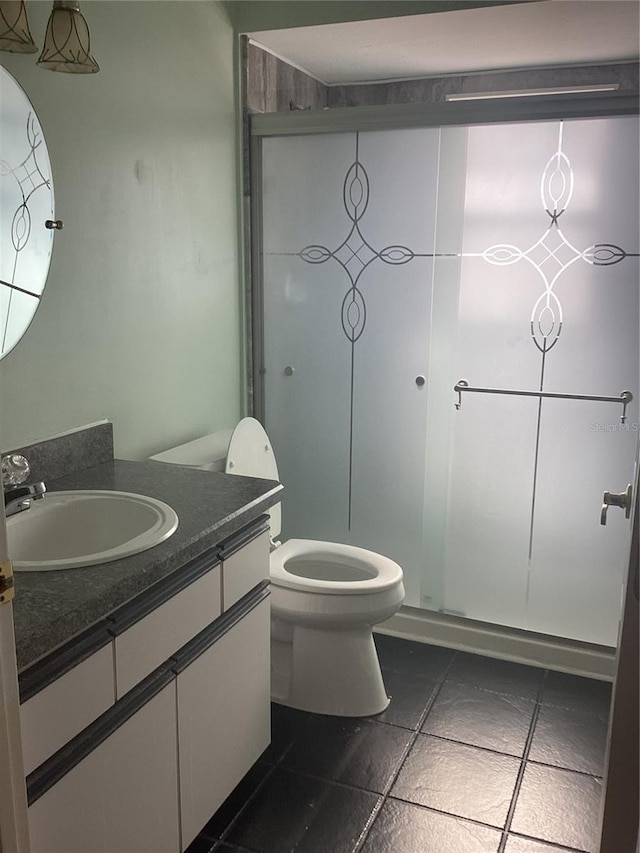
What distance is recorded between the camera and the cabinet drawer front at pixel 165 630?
1.51 metres

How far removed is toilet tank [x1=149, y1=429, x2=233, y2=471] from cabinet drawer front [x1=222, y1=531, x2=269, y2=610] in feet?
1.43

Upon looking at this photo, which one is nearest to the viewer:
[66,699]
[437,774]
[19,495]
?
[66,699]

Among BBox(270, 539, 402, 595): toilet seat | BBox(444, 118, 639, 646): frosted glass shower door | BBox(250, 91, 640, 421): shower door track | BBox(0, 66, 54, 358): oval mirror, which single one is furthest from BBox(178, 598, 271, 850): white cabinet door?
BBox(250, 91, 640, 421): shower door track

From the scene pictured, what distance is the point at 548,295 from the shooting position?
2680 mm

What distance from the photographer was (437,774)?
2.26 m

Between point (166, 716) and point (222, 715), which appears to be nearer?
point (166, 716)

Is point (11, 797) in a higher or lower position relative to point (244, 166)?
lower

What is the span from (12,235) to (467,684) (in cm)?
201

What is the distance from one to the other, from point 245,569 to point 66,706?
2.14ft

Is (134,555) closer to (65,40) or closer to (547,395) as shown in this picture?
(65,40)

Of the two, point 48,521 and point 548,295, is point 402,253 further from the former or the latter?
point 48,521

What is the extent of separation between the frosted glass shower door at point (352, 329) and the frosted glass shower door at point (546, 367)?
0.17 m

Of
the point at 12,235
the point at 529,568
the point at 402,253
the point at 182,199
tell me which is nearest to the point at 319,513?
the point at 529,568

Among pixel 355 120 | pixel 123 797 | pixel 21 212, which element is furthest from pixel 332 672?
pixel 355 120
